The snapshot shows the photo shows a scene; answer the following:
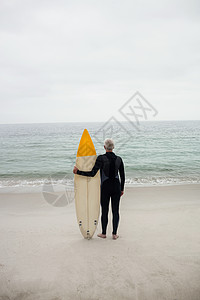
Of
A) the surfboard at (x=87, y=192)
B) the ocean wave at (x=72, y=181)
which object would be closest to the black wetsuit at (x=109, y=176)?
the surfboard at (x=87, y=192)

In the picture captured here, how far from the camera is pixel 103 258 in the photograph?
2.67m

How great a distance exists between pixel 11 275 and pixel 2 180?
710cm

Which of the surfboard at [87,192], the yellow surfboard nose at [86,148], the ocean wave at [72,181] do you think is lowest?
the ocean wave at [72,181]

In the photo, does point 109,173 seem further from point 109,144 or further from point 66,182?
point 66,182

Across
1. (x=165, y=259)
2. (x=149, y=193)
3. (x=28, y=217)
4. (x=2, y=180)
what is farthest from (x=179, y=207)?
(x=2, y=180)

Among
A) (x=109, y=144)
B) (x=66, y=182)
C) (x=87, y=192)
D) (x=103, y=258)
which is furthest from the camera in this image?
(x=66, y=182)

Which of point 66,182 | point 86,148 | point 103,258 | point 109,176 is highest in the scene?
point 86,148

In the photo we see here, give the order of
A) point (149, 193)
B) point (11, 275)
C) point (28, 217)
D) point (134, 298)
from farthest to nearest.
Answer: point (149, 193) → point (28, 217) → point (11, 275) → point (134, 298)

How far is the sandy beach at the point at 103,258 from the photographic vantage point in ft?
7.11

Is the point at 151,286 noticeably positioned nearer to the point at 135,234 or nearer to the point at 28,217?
the point at 135,234

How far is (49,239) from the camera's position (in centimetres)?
322

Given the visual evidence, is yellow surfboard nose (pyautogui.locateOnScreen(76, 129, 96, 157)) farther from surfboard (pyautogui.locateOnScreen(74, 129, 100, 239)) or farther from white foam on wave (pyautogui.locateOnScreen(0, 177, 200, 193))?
white foam on wave (pyautogui.locateOnScreen(0, 177, 200, 193))

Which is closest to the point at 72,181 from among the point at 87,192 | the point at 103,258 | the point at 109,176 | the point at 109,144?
the point at 87,192

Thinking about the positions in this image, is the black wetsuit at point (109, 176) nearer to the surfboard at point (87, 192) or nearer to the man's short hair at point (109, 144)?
the man's short hair at point (109, 144)
